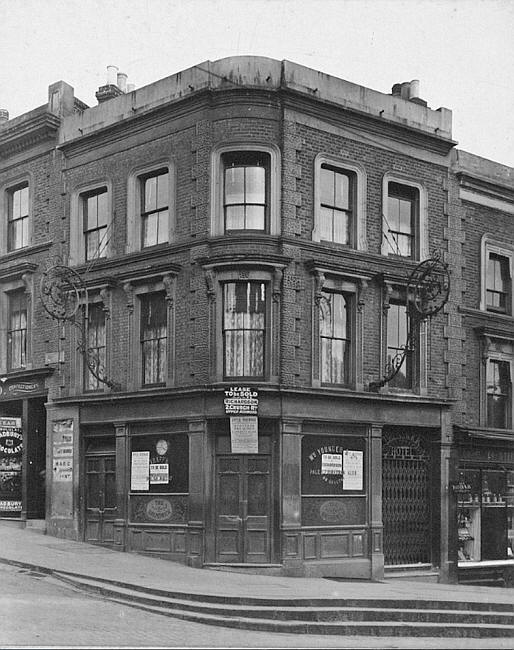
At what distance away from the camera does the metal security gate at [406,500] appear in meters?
22.0

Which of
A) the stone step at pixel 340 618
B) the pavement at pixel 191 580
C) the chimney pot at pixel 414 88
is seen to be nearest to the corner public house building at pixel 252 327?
the chimney pot at pixel 414 88

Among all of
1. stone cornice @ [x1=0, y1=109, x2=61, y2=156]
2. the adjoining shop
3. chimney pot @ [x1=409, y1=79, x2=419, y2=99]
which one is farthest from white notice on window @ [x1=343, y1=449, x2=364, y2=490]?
stone cornice @ [x1=0, y1=109, x2=61, y2=156]

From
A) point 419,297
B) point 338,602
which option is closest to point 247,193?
point 419,297

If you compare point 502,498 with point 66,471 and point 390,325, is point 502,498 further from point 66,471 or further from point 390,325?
point 66,471

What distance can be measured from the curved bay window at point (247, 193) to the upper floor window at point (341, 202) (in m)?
1.32

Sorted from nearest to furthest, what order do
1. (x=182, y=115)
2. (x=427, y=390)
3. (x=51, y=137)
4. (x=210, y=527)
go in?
(x=210, y=527), (x=182, y=115), (x=427, y=390), (x=51, y=137)

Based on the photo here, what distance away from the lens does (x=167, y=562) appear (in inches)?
792

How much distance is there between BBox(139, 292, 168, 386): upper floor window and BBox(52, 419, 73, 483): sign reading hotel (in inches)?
109

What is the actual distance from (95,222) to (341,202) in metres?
6.05

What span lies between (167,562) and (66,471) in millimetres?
4275

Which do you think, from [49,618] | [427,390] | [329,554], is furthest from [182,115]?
[49,618]

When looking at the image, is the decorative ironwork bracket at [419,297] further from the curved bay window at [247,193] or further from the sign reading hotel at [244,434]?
the curved bay window at [247,193]

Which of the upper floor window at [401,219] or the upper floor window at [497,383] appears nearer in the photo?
the upper floor window at [401,219]

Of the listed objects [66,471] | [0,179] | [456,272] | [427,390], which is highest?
[0,179]
